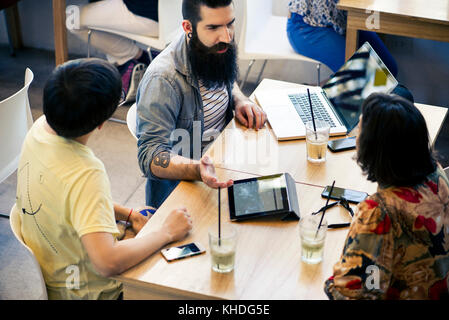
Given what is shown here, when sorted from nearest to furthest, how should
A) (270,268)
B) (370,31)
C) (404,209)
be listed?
(404,209) < (270,268) < (370,31)

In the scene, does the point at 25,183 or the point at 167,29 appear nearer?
the point at 25,183

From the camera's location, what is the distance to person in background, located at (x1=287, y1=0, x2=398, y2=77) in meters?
3.13

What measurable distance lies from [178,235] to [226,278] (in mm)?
194

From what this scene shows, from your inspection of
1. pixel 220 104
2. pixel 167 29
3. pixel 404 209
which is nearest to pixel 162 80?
pixel 220 104

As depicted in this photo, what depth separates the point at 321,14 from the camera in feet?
10.2

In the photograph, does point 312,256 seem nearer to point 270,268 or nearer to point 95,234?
point 270,268

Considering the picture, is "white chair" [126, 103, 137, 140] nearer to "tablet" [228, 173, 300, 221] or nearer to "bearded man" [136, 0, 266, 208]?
"bearded man" [136, 0, 266, 208]

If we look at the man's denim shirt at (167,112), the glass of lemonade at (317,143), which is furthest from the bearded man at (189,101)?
the glass of lemonade at (317,143)

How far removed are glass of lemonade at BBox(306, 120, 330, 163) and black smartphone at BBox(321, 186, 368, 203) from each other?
6.7 inches

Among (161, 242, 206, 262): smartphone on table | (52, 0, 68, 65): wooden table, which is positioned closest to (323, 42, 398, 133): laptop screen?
(161, 242, 206, 262): smartphone on table

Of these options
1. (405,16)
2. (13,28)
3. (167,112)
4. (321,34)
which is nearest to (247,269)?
(167,112)

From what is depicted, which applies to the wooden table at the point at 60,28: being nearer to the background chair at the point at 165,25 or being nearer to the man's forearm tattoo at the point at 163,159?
the background chair at the point at 165,25

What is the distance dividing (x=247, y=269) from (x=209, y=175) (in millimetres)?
372

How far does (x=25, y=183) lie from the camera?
58.2 inches
